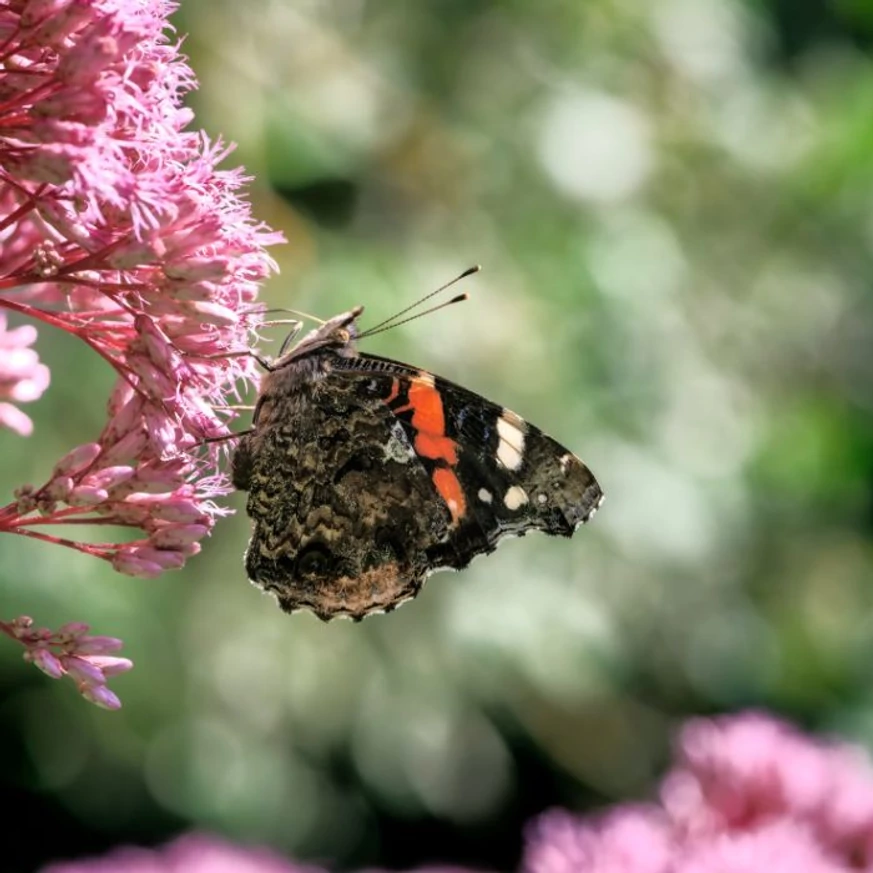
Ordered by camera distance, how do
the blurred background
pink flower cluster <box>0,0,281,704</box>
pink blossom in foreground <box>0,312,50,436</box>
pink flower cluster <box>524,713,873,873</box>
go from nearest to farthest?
pink flower cluster <box>0,0,281,704</box> → pink blossom in foreground <box>0,312,50,436</box> → pink flower cluster <box>524,713,873,873</box> → the blurred background

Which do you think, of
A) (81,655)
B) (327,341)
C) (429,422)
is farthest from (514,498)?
(81,655)

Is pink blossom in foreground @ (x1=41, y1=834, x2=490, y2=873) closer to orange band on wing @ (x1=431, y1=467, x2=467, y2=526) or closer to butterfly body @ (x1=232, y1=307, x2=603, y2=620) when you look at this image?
butterfly body @ (x1=232, y1=307, x2=603, y2=620)

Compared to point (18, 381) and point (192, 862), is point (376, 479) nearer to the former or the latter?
point (18, 381)

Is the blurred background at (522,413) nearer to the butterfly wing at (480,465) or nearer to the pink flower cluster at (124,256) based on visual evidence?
the butterfly wing at (480,465)

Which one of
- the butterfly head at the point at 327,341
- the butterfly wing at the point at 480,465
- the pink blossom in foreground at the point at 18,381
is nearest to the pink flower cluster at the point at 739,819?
the butterfly wing at the point at 480,465

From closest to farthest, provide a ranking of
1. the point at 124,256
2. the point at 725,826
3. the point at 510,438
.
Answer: the point at 124,256 < the point at 510,438 < the point at 725,826

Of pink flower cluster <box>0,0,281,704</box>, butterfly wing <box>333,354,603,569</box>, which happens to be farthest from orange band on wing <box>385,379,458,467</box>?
pink flower cluster <box>0,0,281,704</box>
